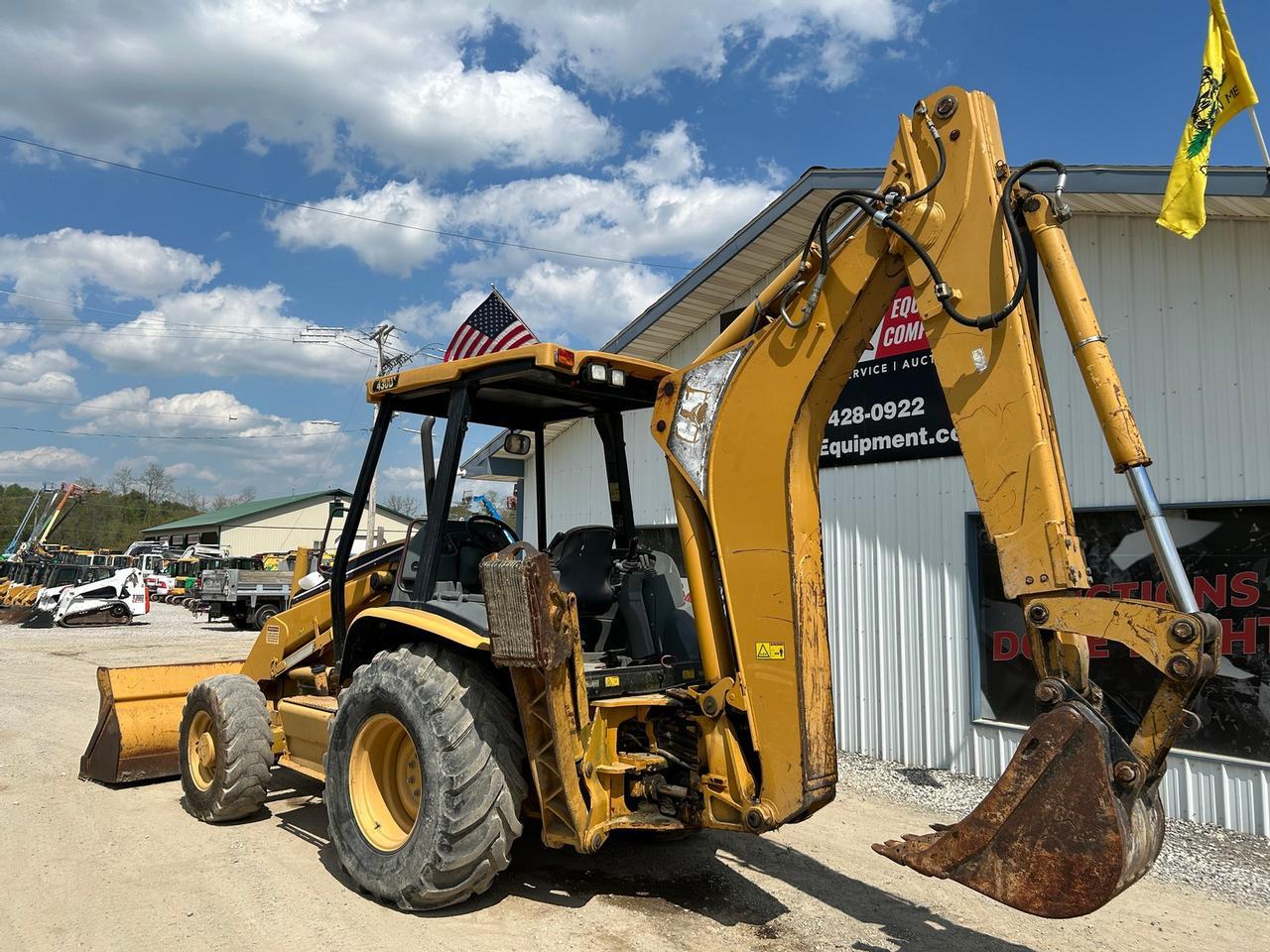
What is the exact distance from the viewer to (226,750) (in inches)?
242

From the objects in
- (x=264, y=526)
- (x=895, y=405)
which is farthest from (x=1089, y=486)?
(x=264, y=526)

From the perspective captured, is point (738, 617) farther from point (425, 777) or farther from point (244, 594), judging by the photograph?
point (244, 594)

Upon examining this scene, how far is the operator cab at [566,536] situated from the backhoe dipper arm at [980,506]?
618 mm

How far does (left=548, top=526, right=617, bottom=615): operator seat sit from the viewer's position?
5480mm

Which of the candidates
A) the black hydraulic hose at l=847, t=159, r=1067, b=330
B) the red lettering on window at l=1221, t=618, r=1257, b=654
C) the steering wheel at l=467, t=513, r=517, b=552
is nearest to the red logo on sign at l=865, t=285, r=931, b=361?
the red lettering on window at l=1221, t=618, r=1257, b=654

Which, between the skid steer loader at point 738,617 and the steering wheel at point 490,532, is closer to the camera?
the skid steer loader at point 738,617

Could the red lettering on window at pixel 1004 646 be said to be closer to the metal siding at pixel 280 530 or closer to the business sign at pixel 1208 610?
the business sign at pixel 1208 610

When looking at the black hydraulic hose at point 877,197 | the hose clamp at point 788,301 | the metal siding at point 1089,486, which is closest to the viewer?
the black hydraulic hose at point 877,197

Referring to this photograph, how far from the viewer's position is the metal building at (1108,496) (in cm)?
666

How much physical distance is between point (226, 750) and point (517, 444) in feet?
9.01

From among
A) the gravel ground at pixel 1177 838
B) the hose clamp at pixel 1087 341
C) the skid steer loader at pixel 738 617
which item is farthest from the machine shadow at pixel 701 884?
the hose clamp at pixel 1087 341

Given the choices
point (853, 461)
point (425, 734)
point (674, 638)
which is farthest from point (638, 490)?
point (425, 734)

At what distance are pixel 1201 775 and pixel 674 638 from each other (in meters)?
4.26

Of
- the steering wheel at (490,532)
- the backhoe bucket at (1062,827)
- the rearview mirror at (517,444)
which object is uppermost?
the rearview mirror at (517,444)
